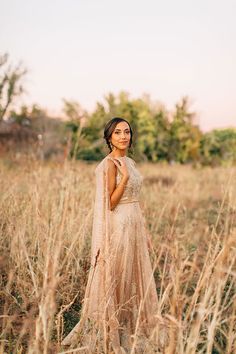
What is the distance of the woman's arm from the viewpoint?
8.59 feet

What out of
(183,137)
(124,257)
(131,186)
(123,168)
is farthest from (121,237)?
(183,137)

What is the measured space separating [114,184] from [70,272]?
0.66 metres

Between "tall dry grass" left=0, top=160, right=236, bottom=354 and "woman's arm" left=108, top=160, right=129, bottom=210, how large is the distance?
25 centimetres

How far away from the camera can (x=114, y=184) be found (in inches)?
105

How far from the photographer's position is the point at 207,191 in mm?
11203

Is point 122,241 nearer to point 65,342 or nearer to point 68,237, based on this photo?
point 65,342

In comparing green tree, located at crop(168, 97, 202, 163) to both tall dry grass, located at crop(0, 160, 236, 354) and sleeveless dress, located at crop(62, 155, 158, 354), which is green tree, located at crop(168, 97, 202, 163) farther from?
sleeveless dress, located at crop(62, 155, 158, 354)

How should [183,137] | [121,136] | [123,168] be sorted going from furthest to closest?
[183,137] → [121,136] → [123,168]

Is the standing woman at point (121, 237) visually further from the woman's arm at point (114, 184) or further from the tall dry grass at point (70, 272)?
the tall dry grass at point (70, 272)

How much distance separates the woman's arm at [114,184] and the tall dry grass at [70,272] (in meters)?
0.25

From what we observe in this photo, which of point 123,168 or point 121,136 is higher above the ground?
point 121,136

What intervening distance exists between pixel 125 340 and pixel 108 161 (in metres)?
1.16

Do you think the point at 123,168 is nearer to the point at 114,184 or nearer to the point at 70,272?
the point at 114,184

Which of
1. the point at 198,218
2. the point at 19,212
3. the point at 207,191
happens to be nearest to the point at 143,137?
the point at 207,191
